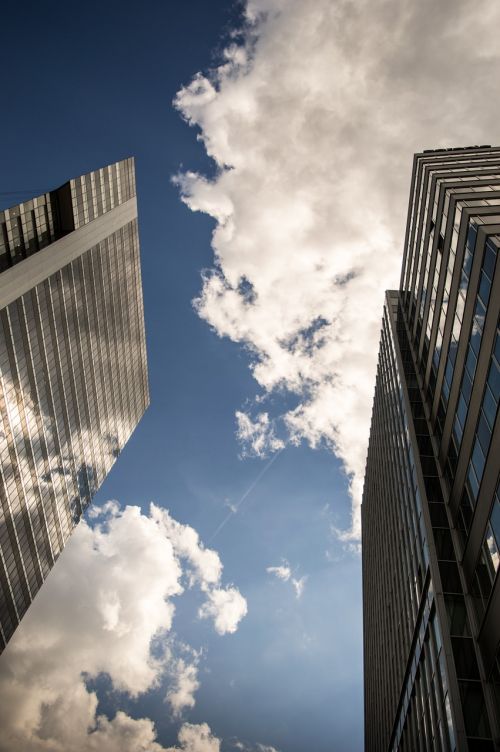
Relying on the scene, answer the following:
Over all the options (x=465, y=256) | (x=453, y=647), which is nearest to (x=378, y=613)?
(x=453, y=647)

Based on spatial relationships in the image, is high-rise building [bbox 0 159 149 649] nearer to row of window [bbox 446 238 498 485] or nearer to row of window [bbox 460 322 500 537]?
row of window [bbox 446 238 498 485]

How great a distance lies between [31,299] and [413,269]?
57272 millimetres

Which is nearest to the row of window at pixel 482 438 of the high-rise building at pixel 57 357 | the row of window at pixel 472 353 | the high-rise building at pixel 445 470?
the high-rise building at pixel 445 470

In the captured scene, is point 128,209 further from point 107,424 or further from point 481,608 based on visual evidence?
point 481,608

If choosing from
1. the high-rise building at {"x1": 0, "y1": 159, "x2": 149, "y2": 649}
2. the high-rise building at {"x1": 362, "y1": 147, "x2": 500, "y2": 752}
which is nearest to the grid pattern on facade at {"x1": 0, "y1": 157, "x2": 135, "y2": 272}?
the high-rise building at {"x1": 0, "y1": 159, "x2": 149, "y2": 649}

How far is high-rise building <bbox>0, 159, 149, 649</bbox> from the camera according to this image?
7212 cm

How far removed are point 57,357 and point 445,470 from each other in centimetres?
6846

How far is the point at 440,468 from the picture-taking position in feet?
135

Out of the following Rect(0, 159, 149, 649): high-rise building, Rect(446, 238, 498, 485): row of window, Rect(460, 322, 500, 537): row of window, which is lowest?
Rect(460, 322, 500, 537): row of window

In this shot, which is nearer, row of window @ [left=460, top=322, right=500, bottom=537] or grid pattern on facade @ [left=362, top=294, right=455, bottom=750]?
row of window @ [left=460, top=322, right=500, bottom=537]

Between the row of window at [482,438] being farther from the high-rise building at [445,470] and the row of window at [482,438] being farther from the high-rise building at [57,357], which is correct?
the high-rise building at [57,357]

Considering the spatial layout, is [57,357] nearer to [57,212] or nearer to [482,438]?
[57,212]

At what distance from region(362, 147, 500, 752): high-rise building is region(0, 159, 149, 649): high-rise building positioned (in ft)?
182

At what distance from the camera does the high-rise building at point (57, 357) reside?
2840 inches
